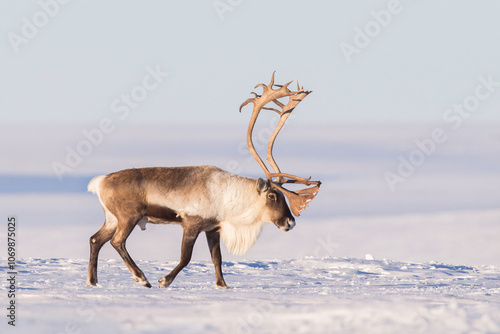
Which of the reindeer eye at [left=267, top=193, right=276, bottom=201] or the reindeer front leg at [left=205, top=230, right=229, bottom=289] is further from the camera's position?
the reindeer front leg at [left=205, top=230, right=229, bottom=289]

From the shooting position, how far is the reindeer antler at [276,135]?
36.4ft

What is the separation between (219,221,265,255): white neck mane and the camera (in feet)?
36.0

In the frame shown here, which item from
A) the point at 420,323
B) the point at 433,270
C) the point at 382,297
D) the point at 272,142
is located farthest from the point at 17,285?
the point at 433,270

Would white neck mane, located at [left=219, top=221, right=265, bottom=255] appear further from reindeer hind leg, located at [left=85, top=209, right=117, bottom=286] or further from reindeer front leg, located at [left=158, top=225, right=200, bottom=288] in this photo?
reindeer hind leg, located at [left=85, top=209, right=117, bottom=286]

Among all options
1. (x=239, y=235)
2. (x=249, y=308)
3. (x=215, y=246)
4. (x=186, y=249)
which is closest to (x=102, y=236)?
(x=186, y=249)

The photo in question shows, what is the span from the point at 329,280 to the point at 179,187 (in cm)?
370

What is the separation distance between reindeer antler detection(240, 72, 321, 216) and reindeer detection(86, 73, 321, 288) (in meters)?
0.01

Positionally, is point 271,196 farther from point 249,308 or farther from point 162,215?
point 249,308

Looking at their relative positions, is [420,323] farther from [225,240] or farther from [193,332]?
[225,240]

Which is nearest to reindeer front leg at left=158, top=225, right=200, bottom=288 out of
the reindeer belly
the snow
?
the reindeer belly

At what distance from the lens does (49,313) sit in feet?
24.5

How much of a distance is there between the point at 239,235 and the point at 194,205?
85 cm

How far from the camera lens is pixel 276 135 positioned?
11.6 metres

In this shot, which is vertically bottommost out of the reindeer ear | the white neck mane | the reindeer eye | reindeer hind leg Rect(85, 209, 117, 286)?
reindeer hind leg Rect(85, 209, 117, 286)
